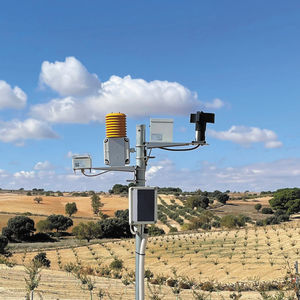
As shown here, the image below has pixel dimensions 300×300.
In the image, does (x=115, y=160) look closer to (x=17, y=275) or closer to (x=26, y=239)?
(x=17, y=275)

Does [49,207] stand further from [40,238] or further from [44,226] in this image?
[40,238]

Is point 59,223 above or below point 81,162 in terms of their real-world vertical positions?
below

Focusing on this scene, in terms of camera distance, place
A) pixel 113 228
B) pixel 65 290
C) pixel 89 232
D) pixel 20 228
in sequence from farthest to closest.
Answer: pixel 113 228, pixel 20 228, pixel 89 232, pixel 65 290

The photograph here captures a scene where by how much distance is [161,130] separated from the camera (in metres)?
7.00

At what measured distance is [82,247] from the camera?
4706cm

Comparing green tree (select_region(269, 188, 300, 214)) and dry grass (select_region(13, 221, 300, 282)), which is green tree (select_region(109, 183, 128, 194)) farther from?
dry grass (select_region(13, 221, 300, 282))

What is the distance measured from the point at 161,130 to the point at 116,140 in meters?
0.81

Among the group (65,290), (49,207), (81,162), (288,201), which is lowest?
(49,207)

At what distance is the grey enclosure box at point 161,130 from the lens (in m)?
6.94

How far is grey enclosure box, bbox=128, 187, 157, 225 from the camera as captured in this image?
22.2ft

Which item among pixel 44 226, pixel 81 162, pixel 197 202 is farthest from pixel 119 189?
pixel 81 162

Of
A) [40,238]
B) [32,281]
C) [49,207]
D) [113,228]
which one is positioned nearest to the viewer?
[32,281]

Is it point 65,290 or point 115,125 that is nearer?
point 115,125

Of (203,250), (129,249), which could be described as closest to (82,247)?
(129,249)
